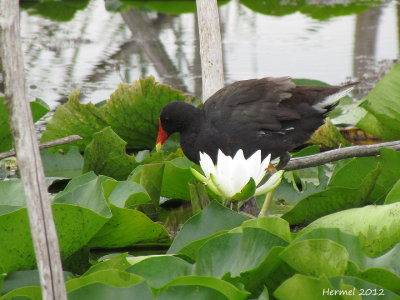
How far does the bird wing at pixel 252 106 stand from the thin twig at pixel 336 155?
0.20 meters

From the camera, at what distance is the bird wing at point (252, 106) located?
234 centimetres

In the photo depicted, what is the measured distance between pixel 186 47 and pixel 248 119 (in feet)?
8.73

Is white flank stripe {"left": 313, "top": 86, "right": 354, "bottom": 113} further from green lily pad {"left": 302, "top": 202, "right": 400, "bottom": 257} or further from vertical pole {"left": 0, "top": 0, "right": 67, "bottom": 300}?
vertical pole {"left": 0, "top": 0, "right": 67, "bottom": 300}

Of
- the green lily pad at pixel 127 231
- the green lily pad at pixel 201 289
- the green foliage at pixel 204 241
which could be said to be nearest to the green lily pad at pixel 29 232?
the green foliage at pixel 204 241

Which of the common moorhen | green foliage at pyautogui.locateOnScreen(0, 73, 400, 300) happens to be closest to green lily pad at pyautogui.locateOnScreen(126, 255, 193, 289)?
green foliage at pyautogui.locateOnScreen(0, 73, 400, 300)

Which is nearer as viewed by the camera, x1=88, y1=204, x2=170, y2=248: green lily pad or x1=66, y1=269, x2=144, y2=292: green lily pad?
x1=66, y1=269, x2=144, y2=292: green lily pad

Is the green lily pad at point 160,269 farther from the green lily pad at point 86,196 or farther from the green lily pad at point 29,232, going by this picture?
the green lily pad at point 86,196

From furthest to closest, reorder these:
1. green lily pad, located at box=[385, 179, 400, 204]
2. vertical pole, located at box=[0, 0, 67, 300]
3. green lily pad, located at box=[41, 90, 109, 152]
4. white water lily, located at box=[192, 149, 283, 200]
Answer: green lily pad, located at box=[41, 90, 109, 152] < green lily pad, located at box=[385, 179, 400, 204] < white water lily, located at box=[192, 149, 283, 200] < vertical pole, located at box=[0, 0, 67, 300]

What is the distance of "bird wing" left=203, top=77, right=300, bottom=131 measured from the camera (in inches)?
92.1

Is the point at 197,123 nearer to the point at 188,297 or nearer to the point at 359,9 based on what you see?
the point at 188,297

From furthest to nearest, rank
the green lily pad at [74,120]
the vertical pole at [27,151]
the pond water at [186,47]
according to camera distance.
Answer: the pond water at [186,47]
the green lily pad at [74,120]
the vertical pole at [27,151]

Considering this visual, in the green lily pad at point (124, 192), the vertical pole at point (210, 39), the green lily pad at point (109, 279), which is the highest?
the vertical pole at point (210, 39)

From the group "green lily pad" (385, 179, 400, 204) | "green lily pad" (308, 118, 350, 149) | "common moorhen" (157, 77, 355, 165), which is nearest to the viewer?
"green lily pad" (385, 179, 400, 204)

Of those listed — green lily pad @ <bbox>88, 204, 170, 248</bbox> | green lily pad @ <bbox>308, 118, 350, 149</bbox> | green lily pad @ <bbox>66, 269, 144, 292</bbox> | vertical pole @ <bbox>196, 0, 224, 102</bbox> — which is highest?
vertical pole @ <bbox>196, 0, 224, 102</bbox>
